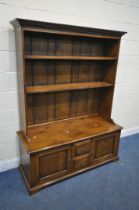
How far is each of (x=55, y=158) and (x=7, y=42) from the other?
136cm

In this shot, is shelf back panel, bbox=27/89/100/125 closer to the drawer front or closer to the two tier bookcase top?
the two tier bookcase top

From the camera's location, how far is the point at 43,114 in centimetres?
227

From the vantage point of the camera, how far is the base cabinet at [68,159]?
193 centimetres

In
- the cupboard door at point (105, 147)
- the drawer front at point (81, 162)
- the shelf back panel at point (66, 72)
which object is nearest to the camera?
the shelf back panel at point (66, 72)

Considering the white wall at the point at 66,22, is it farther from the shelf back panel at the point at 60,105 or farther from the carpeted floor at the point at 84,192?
the carpeted floor at the point at 84,192

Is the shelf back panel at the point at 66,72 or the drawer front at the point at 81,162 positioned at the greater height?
the shelf back panel at the point at 66,72

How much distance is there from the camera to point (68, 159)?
6.89ft

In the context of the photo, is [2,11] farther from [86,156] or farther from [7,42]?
[86,156]

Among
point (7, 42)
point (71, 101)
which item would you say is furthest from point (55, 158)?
point (7, 42)

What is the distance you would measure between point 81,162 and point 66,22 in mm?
1719

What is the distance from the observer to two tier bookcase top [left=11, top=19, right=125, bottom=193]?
6.20 ft

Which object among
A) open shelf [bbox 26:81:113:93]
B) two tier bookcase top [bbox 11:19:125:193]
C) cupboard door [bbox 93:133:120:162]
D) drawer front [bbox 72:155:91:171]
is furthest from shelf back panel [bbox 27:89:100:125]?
drawer front [bbox 72:155:91:171]

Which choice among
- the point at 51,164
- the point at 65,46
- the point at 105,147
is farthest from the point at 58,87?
the point at 105,147

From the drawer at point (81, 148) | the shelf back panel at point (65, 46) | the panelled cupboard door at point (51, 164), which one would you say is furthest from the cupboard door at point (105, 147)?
the shelf back panel at point (65, 46)
